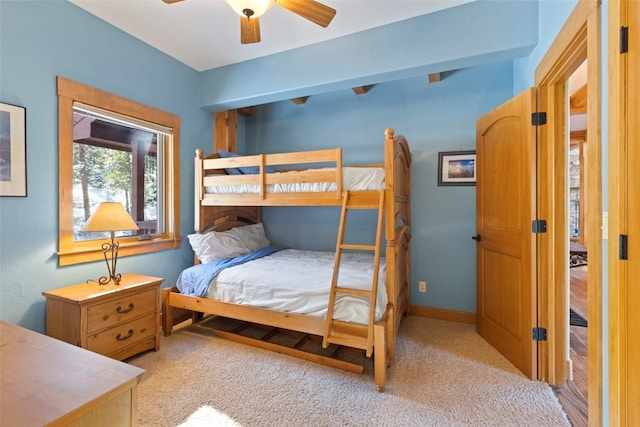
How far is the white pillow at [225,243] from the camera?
2.97 m

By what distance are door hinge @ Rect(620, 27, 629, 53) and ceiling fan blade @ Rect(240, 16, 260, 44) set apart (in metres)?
1.73

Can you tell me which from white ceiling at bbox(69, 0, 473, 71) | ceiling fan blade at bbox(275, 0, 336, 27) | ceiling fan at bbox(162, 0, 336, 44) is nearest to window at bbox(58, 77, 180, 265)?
white ceiling at bbox(69, 0, 473, 71)

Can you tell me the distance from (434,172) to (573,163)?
19.7 feet

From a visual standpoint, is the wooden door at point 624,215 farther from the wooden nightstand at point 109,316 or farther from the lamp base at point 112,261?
the lamp base at point 112,261

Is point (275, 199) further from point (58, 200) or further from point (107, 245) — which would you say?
point (58, 200)

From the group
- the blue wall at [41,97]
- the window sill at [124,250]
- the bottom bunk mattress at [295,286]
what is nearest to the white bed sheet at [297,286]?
the bottom bunk mattress at [295,286]

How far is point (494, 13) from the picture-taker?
2.22m

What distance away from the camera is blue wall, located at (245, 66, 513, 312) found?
313 centimetres

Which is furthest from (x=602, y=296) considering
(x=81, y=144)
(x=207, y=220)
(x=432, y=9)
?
(x=81, y=144)

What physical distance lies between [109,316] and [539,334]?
3151 mm

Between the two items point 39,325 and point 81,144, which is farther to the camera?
point 81,144

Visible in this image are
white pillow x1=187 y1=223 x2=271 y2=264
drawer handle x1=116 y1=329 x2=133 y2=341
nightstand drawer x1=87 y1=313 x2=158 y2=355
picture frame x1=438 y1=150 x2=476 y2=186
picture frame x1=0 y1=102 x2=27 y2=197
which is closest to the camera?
picture frame x1=0 y1=102 x2=27 y2=197

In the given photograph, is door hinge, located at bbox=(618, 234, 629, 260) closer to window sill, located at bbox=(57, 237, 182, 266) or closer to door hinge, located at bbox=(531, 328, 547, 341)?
door hinge, located at bbox=(531, 328, 547, 341)

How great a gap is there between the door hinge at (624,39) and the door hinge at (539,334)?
179cm
